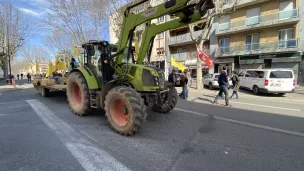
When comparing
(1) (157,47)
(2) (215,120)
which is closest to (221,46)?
(1) (157,47)

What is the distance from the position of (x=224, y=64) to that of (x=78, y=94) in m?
20.1

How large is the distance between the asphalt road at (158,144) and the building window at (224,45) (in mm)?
17174

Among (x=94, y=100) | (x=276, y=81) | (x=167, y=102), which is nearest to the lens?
(x=94, y=100)

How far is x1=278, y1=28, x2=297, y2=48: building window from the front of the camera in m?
16.9

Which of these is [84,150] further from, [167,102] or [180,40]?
[180,40]

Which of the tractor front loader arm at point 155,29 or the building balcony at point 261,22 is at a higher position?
the building balcony at point 261,22

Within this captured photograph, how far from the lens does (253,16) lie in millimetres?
19391

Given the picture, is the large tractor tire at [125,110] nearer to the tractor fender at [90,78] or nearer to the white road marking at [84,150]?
the white road marking at [84,150]

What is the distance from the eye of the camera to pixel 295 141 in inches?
151

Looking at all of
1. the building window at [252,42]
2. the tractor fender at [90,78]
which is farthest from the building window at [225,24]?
the tractor fender at [90,78]

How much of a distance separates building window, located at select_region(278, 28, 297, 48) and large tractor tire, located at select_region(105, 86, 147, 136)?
19.6m

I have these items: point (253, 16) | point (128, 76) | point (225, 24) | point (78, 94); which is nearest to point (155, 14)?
point (128, 76)

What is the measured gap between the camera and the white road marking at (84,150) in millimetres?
2879

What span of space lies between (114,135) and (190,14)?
3.29 m
